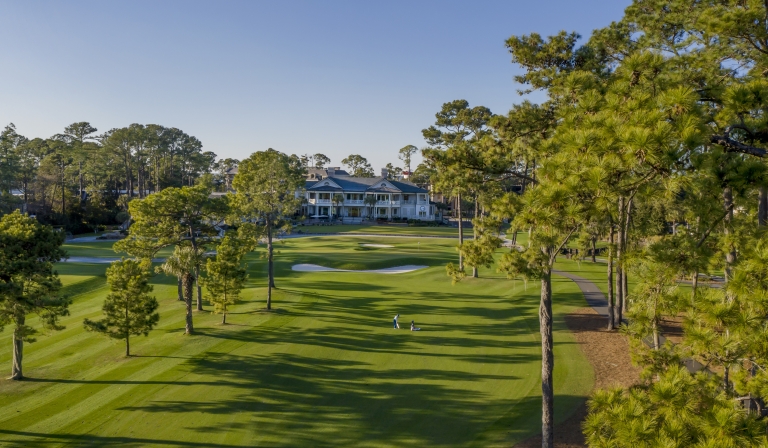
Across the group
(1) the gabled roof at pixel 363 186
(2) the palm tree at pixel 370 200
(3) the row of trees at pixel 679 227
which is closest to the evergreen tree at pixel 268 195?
(3) the row of trees at pixel 679 227

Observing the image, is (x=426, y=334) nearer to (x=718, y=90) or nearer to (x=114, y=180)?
(x=718, y=90)

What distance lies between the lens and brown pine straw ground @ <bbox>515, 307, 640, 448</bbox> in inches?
517

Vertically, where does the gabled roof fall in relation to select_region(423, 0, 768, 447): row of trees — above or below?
above

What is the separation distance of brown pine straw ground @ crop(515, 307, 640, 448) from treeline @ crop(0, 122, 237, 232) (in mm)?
63550

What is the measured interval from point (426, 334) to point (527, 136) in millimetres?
12695

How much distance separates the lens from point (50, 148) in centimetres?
9438

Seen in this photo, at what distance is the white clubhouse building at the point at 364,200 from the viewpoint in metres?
98.8

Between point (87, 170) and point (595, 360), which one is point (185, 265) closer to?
point (595, 360)

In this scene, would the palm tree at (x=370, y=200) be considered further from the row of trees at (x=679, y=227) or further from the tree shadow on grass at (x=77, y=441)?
the row of trees at (x=679, y=227)

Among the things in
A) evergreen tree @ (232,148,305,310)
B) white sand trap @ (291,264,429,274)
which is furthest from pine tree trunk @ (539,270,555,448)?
white sand trap @ (291,264,429,274)

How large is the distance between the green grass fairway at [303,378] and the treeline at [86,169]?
150 ft

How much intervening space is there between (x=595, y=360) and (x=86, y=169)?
83088 mm

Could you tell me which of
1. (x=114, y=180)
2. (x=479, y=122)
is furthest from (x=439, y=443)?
(x=114, y=180)

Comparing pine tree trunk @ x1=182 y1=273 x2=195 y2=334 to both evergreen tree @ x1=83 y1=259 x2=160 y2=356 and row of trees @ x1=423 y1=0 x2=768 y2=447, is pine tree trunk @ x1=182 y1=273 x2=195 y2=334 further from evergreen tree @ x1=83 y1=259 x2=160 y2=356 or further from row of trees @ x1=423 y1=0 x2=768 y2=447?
row of trees @ x1=423 y1=0 x2=768 y2=447
